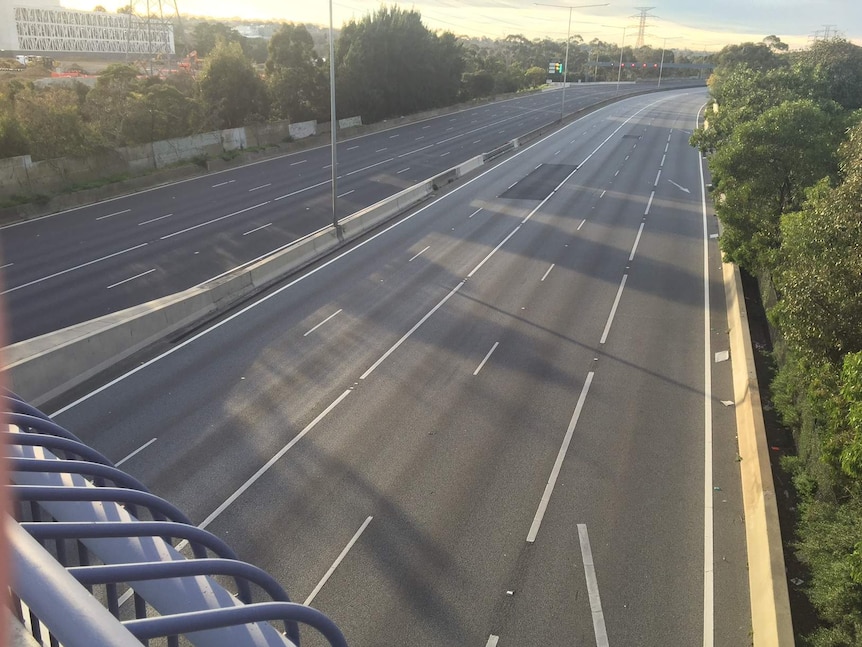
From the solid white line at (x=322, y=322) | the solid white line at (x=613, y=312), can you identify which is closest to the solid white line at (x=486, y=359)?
the solid white line at (x=613, y=312)

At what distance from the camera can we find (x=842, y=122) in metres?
27.9

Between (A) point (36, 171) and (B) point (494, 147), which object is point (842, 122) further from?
(A) point (36, 171)

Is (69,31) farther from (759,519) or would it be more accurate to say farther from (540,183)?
(759,519)

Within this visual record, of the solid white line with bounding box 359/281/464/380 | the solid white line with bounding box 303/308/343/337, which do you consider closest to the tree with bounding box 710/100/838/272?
the solid white line with bounding box 359/281/464/380

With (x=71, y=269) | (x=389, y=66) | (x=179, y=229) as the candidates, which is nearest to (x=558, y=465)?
(x=71, y=269)

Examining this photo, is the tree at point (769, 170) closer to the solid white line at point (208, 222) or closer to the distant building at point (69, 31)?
the solid white line at point (208, 222)

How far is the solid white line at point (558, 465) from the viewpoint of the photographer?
12016 mm

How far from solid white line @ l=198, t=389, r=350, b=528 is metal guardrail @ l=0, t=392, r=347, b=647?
643 centimetres

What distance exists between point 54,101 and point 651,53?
183 meters

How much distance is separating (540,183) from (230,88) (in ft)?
96.6

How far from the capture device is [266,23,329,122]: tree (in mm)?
59469

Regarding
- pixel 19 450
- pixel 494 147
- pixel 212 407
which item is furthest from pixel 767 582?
pixel 494 147

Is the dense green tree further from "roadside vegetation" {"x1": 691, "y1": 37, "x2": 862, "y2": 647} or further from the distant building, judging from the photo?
"roadside vegetation" {"x1": 691, "y1": 37, "x2": 862, "y2": 647}

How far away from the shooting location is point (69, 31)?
4176 inches
